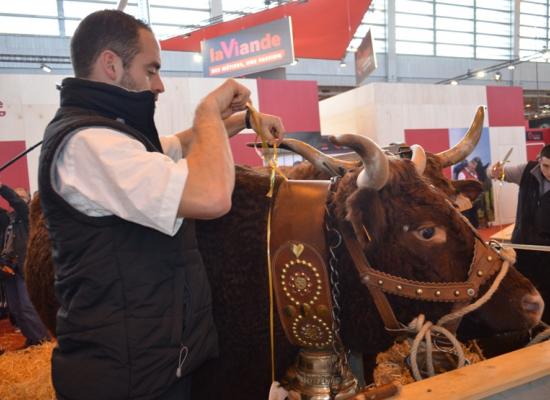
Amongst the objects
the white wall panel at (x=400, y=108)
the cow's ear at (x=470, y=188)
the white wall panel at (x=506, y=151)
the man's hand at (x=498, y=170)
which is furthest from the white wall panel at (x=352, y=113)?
the cow's ear at (x=470, y=188)

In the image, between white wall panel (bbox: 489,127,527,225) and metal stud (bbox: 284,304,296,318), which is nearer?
metal stud (bbox: 284,304,296,318)

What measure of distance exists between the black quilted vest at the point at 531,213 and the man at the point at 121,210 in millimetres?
3023

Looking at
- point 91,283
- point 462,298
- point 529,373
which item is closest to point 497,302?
point 462,298

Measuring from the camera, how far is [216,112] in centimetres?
135

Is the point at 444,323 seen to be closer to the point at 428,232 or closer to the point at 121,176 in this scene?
the point at 428,232

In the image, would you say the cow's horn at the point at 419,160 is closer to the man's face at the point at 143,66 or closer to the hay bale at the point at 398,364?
the hay bale at the point at 398,364

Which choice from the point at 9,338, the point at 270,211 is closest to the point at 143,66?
the point at 270,211

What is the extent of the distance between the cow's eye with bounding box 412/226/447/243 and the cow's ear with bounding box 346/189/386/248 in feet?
0.45

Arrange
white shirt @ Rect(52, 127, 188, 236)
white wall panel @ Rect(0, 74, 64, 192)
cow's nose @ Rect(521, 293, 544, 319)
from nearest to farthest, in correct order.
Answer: white shirt @ Rect(52, 127, 188, 236) → cow's nose @ Rect(521, 293, 544, 319) → white wall panel @ Rect(0, 74, 64, 192)

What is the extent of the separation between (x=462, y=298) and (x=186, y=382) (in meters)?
0.98

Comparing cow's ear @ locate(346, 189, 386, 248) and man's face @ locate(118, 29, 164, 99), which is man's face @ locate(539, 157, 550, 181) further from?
man's face @ locate(118, 29, 164, 99)

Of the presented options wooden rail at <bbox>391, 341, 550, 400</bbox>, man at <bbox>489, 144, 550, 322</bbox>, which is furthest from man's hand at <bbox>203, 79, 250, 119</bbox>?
man at <bbox>489, 144, 550, 322</bbox>

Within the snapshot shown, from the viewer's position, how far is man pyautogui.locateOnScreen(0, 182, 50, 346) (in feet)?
16.6

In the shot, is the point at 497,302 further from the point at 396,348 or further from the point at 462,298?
the point at 396,348
